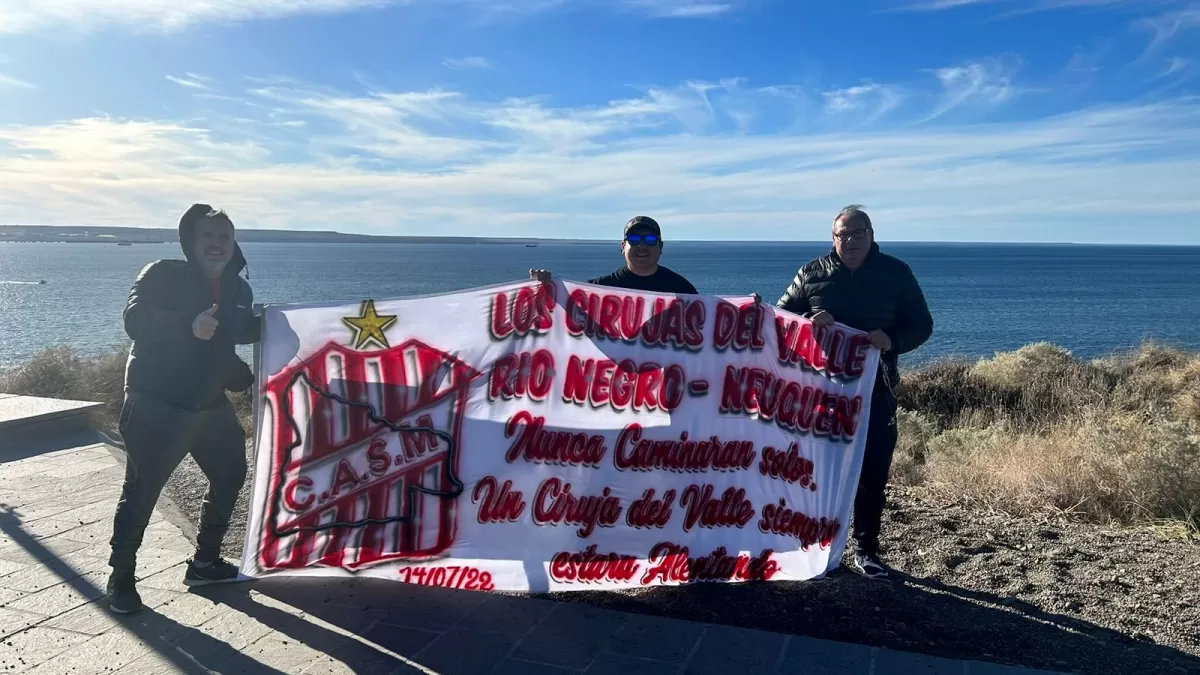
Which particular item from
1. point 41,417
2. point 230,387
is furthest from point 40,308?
point 230,387

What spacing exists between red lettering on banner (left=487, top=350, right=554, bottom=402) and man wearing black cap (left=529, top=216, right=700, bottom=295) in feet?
2.01

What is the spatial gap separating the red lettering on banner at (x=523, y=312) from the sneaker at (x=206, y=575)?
1.93 meters

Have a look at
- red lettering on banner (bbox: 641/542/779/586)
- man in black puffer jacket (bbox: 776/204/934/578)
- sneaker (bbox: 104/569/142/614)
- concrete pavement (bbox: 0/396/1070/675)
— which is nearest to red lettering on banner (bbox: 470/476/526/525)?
concrete pavement (bbox: 0/396/1070/675)

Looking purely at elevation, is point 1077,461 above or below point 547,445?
below

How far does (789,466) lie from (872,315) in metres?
1.00

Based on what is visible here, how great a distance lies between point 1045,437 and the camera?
8.98m

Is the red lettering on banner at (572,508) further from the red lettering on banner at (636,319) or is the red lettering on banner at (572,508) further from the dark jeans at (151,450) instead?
the dark jeans at (151,450)

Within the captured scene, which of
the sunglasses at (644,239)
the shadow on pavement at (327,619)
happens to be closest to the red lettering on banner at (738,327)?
the sunglasses at (644,239)

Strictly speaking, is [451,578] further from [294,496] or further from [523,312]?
[523,312]

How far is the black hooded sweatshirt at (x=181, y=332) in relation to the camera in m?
4.05

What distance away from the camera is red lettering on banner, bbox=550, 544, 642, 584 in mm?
4699

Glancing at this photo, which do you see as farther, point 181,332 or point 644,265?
point 644,265

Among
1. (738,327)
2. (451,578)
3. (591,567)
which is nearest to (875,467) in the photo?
(738,327)

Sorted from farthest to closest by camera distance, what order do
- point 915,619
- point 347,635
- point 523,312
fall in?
point 523,312, point 915,619, point 347,635
